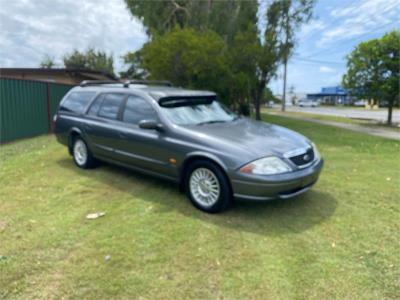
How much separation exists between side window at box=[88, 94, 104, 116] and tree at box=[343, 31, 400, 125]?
15.4 m

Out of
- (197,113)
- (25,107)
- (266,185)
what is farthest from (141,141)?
(25,107)

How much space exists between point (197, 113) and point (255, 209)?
5.74 feet

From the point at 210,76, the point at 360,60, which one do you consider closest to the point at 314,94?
the point at 360,60

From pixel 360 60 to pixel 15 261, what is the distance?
60.1ft

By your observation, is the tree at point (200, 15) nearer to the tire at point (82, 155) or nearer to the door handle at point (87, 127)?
the tire at point (82, 155)

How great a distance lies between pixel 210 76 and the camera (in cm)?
1382

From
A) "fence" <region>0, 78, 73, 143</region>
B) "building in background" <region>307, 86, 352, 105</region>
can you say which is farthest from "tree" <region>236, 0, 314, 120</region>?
"building in background" <region>307, 86, 352, 105</region>

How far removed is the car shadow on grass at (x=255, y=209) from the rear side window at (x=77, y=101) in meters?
1.62

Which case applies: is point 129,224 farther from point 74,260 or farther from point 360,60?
point 360,60

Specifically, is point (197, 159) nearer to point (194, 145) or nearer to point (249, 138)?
point (194, 145)

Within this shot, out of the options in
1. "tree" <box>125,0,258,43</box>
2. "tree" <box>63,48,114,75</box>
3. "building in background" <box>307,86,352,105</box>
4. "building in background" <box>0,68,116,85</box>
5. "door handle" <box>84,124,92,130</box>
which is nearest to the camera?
"door handle" <box>84,124,92,130</box>

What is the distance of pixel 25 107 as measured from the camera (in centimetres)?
1080

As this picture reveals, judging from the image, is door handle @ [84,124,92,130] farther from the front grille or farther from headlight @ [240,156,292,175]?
the front grille

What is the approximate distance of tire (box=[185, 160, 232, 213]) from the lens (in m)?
4.23
